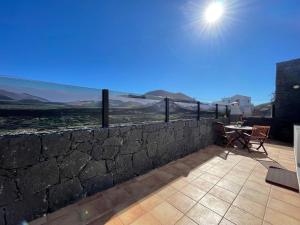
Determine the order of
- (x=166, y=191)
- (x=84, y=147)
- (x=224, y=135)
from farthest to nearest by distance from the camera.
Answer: (x=224, y=135) → (x=166, y=191) → (x=84, y=147)

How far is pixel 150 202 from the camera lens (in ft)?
7.02

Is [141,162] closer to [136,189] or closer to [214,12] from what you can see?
[136,189]

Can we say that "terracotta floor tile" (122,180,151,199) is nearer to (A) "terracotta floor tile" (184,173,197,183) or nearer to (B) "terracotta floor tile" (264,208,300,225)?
(A) "terracotta floor tile" (184,173,197,183)

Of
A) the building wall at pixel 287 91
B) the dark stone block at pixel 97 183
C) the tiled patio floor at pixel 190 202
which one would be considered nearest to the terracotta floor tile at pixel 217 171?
the tiled patio floor at pixel 190 202

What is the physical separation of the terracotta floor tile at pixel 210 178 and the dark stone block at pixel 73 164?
2.24 meters

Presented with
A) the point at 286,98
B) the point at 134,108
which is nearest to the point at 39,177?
the point at 134,108

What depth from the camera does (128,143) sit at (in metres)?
2.83

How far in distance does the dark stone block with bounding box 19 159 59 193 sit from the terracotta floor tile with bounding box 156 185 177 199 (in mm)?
1514

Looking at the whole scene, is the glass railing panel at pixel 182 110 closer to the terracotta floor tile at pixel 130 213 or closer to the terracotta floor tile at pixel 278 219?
the terracotta floor tile at pixel 130 213

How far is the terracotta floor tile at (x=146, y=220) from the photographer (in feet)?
5.71

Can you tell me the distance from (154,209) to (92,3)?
4.73m

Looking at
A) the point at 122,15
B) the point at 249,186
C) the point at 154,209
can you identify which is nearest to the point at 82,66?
the point at 122,15

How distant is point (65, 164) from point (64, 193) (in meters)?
0.41

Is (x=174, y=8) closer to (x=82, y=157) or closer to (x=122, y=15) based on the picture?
(x=122, y=15)
